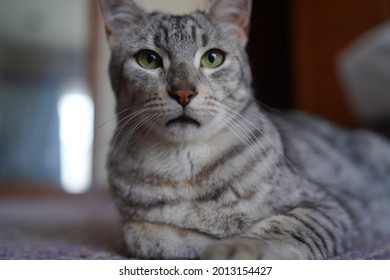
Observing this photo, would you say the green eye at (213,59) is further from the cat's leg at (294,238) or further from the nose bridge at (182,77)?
the cat's leg at (294,238)

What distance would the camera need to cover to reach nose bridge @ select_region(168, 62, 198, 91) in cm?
80

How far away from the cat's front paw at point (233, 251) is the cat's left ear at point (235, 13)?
17.9 inches

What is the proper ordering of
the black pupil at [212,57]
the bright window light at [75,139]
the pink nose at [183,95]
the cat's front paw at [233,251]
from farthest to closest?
the bright window light at [75,139] < the black pupil at [212,57] < the pink nose at [183,95] < the cat's front paw at [233,251]

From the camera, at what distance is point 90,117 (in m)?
1.22

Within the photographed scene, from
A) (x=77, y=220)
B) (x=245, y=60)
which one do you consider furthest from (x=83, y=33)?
(x=77, y=220)

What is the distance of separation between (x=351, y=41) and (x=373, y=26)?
120 mm

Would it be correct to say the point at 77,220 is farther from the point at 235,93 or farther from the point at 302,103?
the point at 302,103

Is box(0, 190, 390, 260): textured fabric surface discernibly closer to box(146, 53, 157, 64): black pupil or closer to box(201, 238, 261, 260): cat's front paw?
box(201, 238, 261, 260): cat's front paw

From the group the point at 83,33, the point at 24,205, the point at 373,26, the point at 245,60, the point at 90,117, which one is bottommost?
the point at 24,205

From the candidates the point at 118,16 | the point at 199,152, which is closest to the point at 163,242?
the point at 199,152

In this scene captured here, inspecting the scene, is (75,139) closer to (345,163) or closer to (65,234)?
(65,234)

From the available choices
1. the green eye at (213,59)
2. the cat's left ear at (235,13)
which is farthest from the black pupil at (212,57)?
the cat's left ear at (235,13)

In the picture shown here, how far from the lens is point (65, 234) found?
49.5 inches

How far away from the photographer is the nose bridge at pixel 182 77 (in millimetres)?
805
